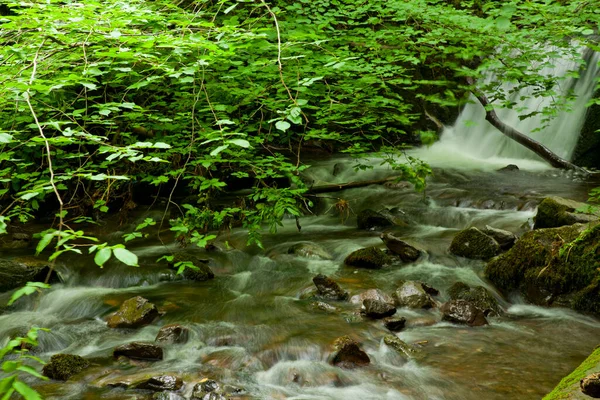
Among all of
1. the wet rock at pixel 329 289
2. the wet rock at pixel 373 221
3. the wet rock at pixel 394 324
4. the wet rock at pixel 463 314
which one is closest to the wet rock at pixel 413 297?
the wet rock at pixel 463 314

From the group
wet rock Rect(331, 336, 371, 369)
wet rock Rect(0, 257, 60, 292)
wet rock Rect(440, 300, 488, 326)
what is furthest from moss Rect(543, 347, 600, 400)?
wet rock Rect(0, 257, 60, 292)

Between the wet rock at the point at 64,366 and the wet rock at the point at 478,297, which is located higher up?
the wet rock at the point at 478,297

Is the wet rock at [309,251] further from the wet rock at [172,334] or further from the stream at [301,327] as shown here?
the wet rock at [172,334]

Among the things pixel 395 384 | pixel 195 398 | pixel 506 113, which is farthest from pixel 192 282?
pixel 506 113

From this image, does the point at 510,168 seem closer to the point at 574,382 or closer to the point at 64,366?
the point at 574,382

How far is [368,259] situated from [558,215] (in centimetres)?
233

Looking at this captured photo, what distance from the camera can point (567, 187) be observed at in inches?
327

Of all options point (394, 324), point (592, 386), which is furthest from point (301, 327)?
point (592, 386)

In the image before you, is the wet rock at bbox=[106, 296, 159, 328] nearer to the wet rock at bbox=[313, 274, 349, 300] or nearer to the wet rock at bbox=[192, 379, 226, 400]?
the wet rock at bbox=[192, 379, 226, 400]

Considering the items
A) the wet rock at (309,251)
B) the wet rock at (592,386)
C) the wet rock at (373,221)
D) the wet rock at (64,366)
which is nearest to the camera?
the wet rock at (592,386)

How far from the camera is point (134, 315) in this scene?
4.76 meters

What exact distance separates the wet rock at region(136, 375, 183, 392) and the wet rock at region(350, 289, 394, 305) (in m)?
1.94

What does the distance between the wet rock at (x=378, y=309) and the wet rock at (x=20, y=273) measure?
3697 mm

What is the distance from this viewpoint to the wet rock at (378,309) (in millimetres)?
4594
